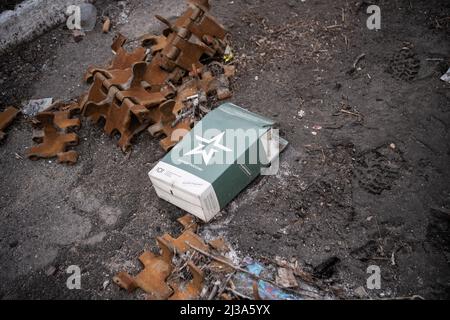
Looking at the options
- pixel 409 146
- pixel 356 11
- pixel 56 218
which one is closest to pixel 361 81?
pixel 409 146

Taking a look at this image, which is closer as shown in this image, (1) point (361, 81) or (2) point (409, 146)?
(2) point (409, 146)

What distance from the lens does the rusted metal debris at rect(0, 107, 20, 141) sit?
3775 mm

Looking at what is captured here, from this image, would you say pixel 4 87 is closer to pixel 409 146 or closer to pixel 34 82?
pixel 34 82

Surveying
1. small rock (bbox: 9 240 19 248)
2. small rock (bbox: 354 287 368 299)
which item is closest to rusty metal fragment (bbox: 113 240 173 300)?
small rock (bbox: 9 240 19 248)

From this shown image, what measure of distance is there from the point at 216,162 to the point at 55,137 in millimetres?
1677

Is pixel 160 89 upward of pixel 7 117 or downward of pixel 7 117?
upward

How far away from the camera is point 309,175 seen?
298 cm

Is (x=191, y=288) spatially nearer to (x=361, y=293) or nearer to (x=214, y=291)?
(x=214, y=291)

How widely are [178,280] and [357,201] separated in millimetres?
1334

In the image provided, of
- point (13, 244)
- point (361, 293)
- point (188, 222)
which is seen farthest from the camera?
point (13, 244)

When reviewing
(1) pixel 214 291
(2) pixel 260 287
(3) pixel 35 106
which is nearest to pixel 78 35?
(3) pixel 35 106

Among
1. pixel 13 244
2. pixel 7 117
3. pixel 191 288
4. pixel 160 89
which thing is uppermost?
pixel 160 89

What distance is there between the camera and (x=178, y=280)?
254cm

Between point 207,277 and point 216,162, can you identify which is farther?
point 216,162
